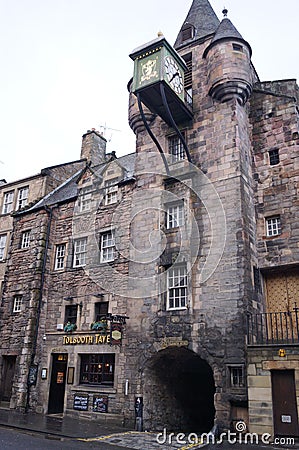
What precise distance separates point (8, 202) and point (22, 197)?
965 millimetres

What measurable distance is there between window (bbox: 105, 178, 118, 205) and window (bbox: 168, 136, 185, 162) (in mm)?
2882

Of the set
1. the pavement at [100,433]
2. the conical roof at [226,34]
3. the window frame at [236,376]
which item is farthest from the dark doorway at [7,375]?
the conical roof at [226,34]

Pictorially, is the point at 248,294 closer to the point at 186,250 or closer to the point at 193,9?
the point at 186,250

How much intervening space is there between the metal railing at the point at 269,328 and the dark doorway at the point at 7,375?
1124 cm

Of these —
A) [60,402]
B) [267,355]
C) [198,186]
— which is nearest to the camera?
[267,355]

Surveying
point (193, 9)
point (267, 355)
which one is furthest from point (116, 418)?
point (193, 9)

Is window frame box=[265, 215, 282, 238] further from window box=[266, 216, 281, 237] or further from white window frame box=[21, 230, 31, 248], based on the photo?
white window frame box=[21, 230, 31, 248]

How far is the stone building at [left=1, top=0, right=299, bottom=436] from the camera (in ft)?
41.4

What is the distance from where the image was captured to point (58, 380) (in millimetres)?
16984

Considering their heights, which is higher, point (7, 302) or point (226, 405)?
point (7, 302)

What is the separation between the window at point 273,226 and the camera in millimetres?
14152

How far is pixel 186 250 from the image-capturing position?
1423 cm

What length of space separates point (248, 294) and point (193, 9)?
14018 millimetres

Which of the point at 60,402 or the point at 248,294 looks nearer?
the point at 248,294
